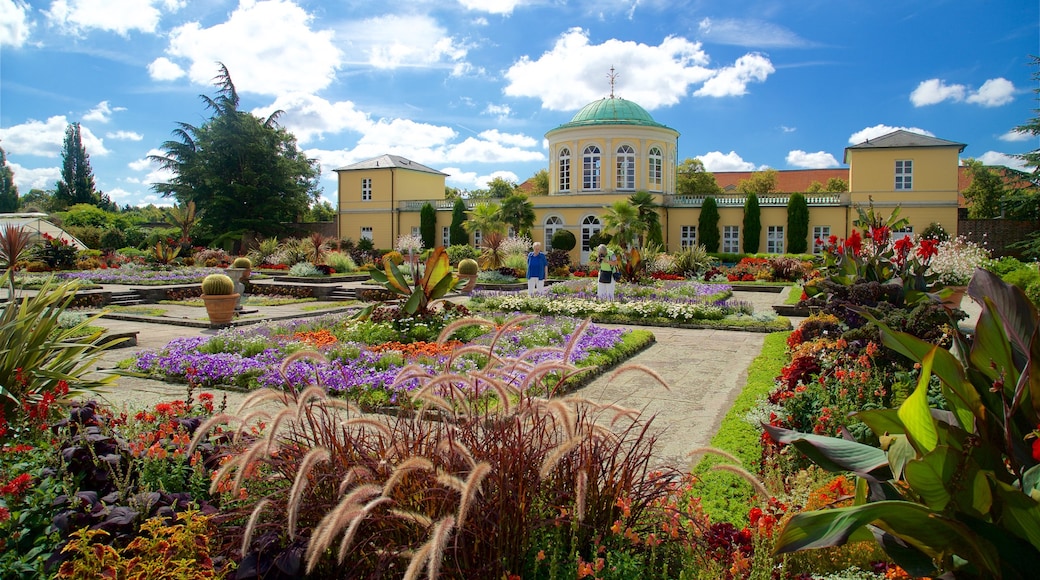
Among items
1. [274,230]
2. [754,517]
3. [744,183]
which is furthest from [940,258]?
[744,183]

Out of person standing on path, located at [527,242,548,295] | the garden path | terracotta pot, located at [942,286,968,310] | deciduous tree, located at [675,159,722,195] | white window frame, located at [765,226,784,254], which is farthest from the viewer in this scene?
deciduous tree, located at [675,159,722,195]

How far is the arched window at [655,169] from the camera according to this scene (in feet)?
122

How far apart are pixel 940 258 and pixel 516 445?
1640 centimetres

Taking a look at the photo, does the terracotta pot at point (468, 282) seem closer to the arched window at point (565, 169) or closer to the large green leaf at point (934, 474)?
the large green leaf at point (934, 474)

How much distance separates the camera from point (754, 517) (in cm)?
249

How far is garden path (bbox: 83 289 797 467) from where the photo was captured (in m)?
5.12

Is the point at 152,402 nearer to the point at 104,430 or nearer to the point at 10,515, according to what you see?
the point at 104,430

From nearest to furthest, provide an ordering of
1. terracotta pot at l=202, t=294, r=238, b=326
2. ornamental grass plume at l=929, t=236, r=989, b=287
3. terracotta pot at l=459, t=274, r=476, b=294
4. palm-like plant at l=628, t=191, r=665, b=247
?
terracotta pot at l=202, t=294, r=238, b=326
ornamental grass plume at l=929, t=236, r=989, b=287
terracotta pot at l=459, t=274, r=476, b=294
palm-like plant at l=628, t=191, r=665, b=247

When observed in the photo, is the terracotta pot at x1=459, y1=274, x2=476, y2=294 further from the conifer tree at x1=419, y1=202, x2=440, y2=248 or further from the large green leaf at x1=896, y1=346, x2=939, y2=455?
the conifer tree at x1=419, y1=202, x2=440, y2=248

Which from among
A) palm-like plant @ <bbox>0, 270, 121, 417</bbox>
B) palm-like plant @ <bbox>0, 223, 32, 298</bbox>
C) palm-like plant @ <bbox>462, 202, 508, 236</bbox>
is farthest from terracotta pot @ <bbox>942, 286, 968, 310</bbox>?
palm-like plant @ <bbox>462, 202, 508, 236</bbox>

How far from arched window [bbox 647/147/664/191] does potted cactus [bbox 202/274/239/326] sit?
93.7 feet

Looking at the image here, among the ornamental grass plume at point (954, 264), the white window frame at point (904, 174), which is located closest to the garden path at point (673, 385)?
the ornamental grass plume at point (954, 264)

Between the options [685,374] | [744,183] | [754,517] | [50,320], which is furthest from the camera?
[744,183]

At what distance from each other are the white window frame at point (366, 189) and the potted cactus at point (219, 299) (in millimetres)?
31286
